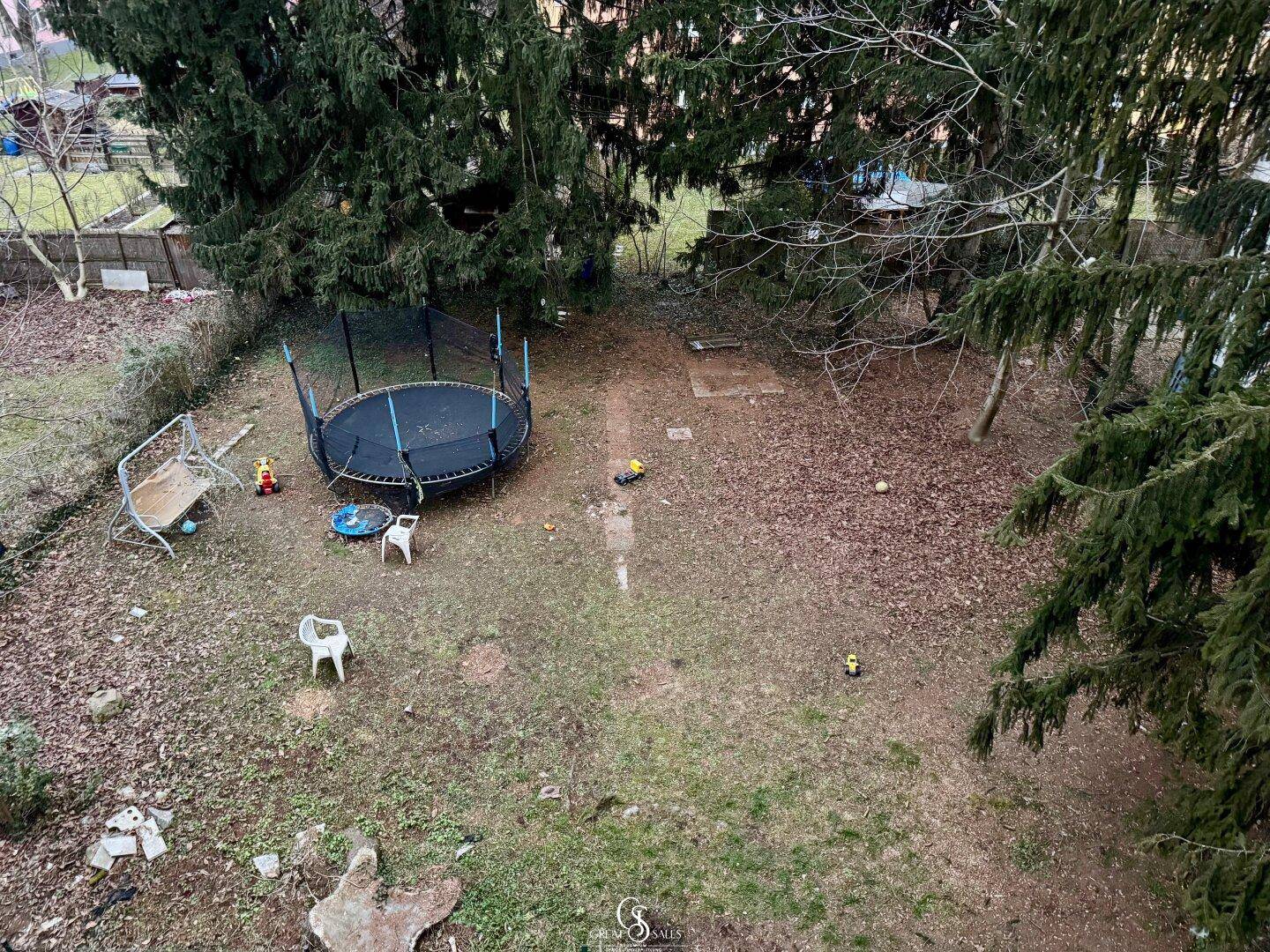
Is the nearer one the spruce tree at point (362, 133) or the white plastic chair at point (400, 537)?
the white plastic chair at point (400, 537)

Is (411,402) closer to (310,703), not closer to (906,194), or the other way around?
(310,703)

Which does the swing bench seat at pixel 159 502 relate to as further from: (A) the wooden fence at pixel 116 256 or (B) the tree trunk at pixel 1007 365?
(B) the tree trunk at pixel 1007 365

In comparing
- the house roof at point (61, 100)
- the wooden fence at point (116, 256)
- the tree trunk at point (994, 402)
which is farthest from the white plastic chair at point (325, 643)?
the house roof at point (61, 100)

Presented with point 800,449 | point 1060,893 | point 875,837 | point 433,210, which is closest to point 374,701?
point 875,837

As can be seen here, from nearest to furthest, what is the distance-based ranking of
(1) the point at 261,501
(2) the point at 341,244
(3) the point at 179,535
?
(3) the point at 179,535, (1) the point at 261,501, (2) the point at 341,244

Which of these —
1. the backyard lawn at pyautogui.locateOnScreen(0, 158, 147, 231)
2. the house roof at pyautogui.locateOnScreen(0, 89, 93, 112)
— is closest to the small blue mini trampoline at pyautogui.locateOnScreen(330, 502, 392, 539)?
the house roof at pyautogui.locateOnScreen(0, 89, 93, 112)

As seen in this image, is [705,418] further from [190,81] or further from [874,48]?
[190,81]
